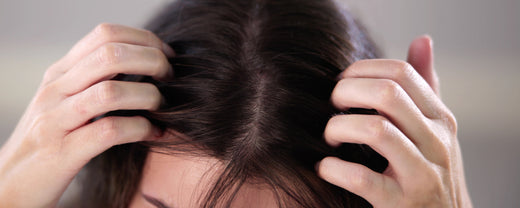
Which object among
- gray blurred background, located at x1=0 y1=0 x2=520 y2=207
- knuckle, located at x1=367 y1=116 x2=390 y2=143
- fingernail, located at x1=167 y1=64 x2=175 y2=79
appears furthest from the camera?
gray blurred background, located at x1=0 y1=0 x2=520 y2=207

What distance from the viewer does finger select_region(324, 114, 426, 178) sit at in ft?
1.54

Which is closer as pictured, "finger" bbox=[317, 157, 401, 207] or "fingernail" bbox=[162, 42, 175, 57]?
"finger" bbox=[317, 157, 401, 207]

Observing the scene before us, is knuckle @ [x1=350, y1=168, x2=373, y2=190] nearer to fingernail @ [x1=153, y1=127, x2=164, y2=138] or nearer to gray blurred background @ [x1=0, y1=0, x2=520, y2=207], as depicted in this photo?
fingernail @ [x1=153, y1=127, x2=164, y2=138]

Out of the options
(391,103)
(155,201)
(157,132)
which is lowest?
(155,201)

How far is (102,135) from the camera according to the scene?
20.9 inches

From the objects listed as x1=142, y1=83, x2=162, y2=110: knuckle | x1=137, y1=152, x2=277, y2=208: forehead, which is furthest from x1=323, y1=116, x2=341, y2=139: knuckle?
x1=142, y1=83, x2=162, y2=110: knuckle

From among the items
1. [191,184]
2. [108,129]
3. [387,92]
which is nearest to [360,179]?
[387,92]

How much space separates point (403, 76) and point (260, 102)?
19 cm

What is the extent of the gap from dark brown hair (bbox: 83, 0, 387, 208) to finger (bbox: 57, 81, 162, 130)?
0.04 meters

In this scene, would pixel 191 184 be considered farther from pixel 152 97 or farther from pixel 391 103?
pixel 391 103

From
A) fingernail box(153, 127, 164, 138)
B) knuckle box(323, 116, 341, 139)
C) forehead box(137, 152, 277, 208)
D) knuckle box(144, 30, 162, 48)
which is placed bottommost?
forehead box(137, 152, 277, 208)

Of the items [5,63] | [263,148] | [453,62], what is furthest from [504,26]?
[5,63]

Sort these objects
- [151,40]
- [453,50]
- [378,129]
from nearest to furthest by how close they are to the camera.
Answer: [378,129] → [151,40] → [453,50]

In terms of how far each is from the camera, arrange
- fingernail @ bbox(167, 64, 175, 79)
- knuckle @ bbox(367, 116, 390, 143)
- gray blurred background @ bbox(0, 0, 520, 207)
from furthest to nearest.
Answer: gray blurred background @ bbox(0, 0, 520, 207)
fingernail @ bbox(167, 64, 175, 79)
knuckle @ bbox(367, 116, 390, 143)
